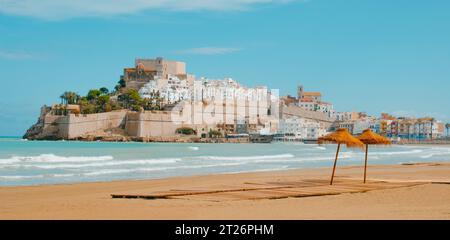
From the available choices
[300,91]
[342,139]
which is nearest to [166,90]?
[300,91]

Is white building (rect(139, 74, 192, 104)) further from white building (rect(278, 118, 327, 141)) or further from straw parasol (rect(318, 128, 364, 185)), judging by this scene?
straw parasol (rect(318, 128, 364, 185))

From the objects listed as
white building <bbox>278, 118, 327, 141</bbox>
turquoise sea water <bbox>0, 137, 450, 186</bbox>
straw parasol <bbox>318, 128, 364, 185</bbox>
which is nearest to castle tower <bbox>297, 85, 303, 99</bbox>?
A: white building <bbox>278, 118, 327, 141</bbox>

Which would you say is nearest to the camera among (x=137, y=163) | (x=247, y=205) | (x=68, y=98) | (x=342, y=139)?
(x=247, y=205)

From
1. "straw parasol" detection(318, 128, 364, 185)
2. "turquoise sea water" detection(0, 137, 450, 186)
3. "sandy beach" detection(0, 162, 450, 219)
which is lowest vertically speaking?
"turquoise sea water" detection(0, 137, 450, 186)

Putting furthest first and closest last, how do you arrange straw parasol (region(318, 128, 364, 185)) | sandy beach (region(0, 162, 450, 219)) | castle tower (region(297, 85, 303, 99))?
castle tower (region(297, 85, 303, 99)) < straw parasol (region(318, 128, 364, 185)) < sandy beach (region(0, 162, 450, 219))

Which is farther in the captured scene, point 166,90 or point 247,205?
point 166,90

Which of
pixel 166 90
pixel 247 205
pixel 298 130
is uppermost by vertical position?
pixel 166 90

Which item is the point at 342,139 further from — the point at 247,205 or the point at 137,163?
the point at 137,163

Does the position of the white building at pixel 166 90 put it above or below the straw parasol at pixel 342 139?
above

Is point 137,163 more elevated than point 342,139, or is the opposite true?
point 342,139

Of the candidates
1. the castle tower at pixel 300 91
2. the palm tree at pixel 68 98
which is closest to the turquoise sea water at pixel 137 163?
the palm tree at pixel 68 98

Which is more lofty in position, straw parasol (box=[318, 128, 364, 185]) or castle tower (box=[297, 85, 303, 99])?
castle tower (box=[297, 85, 303, 99])

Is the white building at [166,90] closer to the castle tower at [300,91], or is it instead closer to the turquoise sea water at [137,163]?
the castle tower at [300,91]
